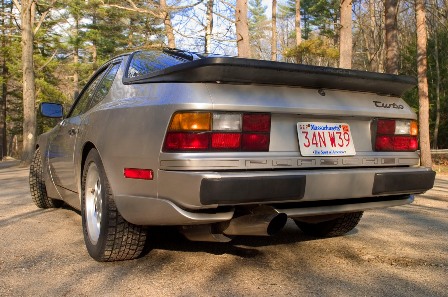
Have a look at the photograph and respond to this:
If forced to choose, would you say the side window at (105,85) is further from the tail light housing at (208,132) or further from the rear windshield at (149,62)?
the tail light housing at (208,132)

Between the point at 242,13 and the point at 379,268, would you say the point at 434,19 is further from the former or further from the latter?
the point at 379,268

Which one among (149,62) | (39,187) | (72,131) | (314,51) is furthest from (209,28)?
(314,51)

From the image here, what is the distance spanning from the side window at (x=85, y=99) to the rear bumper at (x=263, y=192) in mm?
1519

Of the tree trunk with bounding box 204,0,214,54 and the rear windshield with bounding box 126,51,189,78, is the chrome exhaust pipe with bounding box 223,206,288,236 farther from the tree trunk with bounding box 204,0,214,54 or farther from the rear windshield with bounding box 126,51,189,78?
the tree trunk with bounding box 204,0,214,54

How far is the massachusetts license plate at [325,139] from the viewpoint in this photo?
294 cm

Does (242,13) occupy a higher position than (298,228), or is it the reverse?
(242,13)

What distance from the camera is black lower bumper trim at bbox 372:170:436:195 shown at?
313 centimetres

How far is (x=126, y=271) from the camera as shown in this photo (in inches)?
119

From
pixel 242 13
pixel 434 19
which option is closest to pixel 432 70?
pixel 434 19

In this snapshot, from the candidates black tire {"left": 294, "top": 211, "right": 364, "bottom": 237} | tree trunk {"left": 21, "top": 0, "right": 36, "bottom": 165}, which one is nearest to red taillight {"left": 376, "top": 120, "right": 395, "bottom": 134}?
black tire {"left": 294, "top": 211, "right": 364, "bottom": 237}

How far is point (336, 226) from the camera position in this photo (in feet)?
13.1

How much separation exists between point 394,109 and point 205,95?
156cm

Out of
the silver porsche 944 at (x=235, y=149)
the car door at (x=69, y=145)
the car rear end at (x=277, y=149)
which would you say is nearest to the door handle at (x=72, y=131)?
the car door at (x=69, y=145)

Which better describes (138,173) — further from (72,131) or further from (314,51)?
(314,51)
